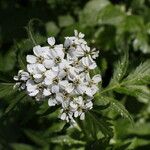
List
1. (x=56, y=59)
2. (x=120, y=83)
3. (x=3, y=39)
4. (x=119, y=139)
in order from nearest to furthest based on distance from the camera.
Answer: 1. (x=56, y=59)
2. (x=120, y=83)
3. (x=119, y=139)
4. (x=3, y=39)

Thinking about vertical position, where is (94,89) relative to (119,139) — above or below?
above

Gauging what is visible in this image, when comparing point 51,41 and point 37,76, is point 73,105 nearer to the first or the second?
point 37,76

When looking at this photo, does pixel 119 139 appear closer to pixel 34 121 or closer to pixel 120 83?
pixel 120 83

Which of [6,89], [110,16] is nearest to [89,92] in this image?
[6,89]

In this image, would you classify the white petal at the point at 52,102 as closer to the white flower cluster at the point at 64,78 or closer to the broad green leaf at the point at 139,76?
the white flower cluster at the point at 64,78

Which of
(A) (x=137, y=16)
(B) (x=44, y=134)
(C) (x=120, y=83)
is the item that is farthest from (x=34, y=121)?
(C) (x=120, y=83)

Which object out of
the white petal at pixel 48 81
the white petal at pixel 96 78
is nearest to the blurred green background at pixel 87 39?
the white petal at pixel 96 78
